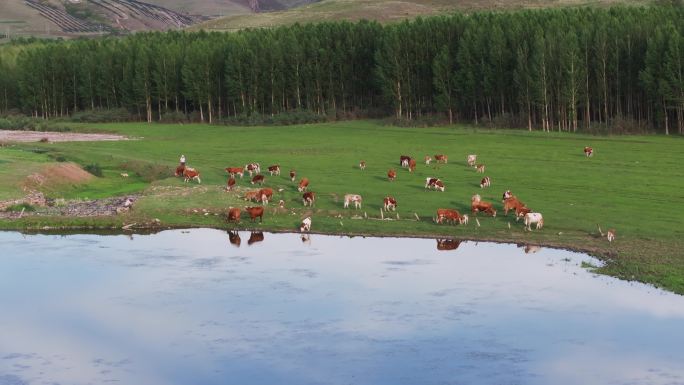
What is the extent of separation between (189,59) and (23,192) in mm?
72955

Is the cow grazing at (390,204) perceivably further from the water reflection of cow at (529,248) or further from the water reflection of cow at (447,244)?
the water reflection of cow at (529,248)

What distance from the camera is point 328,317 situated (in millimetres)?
35562

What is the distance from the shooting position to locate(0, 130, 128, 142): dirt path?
10169 cm

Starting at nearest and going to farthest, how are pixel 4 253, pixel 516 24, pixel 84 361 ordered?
pixel 84 361 → pixel 4 253 → pixel 516 24

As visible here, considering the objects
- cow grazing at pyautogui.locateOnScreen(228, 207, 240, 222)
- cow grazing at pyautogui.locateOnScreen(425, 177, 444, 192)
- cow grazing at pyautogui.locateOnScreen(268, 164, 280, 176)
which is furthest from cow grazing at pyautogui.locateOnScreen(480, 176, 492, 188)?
cow grazing at pyautogui.locateOnScreen(228, 207, 240, 222)

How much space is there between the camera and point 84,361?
3112cm

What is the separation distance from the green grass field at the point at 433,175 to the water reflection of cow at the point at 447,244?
925mm

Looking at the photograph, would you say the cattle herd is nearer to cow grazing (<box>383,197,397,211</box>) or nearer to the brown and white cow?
cow grazing (<box>383,197,397,211</box>)

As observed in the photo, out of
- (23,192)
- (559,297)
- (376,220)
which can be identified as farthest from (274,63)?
(559,297)

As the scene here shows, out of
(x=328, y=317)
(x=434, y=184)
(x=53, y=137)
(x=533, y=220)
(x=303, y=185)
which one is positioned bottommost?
(x=328, y=317)

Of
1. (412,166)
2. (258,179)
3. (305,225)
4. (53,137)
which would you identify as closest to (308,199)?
(305,225)

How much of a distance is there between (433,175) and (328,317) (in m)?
32.5

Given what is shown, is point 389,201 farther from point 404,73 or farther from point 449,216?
point 404,73

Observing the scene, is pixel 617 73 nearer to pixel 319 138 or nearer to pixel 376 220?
pixel 319 138
